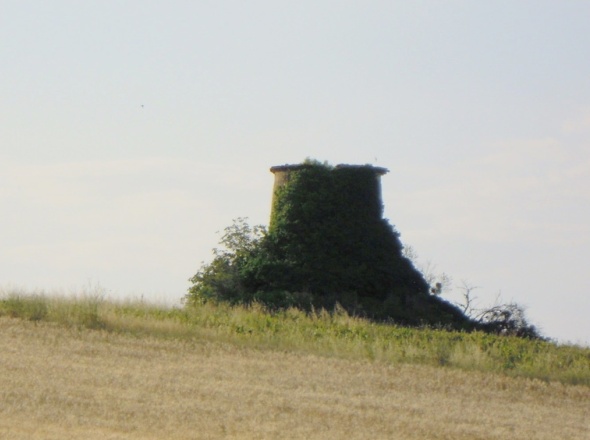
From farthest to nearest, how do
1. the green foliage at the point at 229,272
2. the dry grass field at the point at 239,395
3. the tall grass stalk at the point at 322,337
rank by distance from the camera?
the green foliage at the point at 229,272 < the tall grass stalk at the point at 322,337 < the dry grass field at the point at 239,395

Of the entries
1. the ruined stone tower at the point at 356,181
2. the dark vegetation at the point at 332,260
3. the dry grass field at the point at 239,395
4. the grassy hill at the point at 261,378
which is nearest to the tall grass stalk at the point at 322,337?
the grassy hill at the point at 261,378

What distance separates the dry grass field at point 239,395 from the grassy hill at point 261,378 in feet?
0.09

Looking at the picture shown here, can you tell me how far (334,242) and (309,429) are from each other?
2391cm

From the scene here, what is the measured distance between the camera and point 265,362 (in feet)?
65.2

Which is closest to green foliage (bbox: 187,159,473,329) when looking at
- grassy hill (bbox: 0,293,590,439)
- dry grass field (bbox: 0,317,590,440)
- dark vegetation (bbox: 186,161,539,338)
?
dark vegetation (bbox: 186,161,539,338)

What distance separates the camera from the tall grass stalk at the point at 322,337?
21984mm

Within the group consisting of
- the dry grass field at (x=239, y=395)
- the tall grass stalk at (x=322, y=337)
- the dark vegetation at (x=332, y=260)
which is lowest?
the dry grass field at (x=239, y=395)

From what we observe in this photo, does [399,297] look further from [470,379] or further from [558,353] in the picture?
[470,379]

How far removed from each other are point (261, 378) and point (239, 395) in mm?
2065

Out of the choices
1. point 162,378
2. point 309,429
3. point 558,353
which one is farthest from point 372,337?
point 309,429

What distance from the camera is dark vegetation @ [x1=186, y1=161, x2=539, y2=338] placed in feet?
120

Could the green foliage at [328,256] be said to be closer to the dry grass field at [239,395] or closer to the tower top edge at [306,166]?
the tower top edge at [306,166]

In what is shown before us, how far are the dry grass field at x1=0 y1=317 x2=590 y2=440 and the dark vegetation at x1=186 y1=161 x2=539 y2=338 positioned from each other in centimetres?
1475

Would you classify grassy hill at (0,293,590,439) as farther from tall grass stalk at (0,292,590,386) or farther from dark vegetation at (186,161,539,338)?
dark vegetation at (186,161,539,338)
